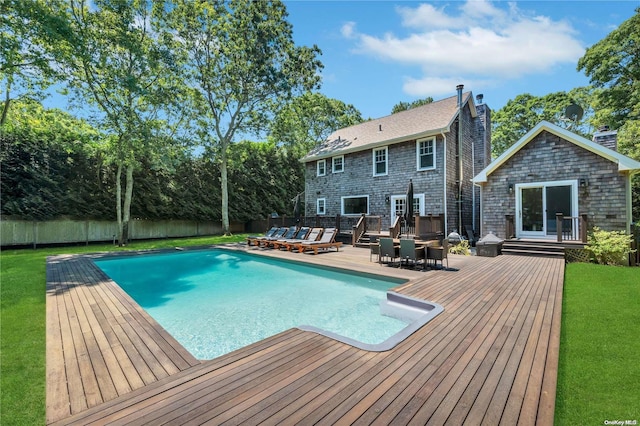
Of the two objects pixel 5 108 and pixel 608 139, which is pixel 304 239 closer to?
pixel 608 139

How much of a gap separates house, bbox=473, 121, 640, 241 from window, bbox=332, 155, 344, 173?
317 inches

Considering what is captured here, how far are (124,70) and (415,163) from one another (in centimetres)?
1512

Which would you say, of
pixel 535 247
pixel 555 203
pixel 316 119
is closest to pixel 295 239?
pixel 535 247

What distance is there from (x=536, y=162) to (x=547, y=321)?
31.1 ft

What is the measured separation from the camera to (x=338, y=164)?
1828 cm

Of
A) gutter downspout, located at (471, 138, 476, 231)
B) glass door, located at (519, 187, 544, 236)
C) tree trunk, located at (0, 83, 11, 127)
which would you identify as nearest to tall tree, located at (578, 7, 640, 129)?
gutter downspout, located at (471, 138, 476, 231)

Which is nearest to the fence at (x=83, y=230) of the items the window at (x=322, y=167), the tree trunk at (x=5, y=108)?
the tree trunk at (x=5, y=108)

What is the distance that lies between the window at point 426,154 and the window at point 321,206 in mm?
6760

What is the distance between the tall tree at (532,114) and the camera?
26375 mm

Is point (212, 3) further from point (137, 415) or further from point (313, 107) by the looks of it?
point (137, 415)

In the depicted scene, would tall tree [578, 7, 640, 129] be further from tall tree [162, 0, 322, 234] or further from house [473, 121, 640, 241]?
tall tree [162, 0, 322, 234]

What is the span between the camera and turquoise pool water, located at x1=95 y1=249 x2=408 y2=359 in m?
5.04

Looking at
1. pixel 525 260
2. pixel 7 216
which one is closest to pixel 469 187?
pixel 525 260

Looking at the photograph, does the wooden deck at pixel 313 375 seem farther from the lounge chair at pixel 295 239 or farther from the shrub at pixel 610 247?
the lounge chair at pixel 295 239
